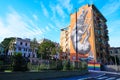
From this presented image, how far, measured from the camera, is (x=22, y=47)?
71.5 metres

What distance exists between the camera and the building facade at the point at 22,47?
66.2 m

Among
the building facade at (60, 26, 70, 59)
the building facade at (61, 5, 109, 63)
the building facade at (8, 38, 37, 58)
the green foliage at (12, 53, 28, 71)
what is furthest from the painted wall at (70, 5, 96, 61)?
the green foliage at (12, 53, 28, 71)

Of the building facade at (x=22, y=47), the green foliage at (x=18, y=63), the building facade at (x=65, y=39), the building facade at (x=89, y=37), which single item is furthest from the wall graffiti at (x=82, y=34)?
the green foliage at (x=18, y=63)

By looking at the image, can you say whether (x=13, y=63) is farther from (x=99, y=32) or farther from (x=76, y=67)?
(x=99, y=32)

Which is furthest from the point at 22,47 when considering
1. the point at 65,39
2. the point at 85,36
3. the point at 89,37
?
the point at 89,37

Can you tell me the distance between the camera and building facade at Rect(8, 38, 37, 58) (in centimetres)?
6616

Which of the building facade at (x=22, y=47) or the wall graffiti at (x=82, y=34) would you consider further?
the building facade at (x=22, y=47)

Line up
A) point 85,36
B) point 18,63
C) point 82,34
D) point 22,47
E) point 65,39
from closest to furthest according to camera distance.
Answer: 1. point 18,63
2. point 85,36
3. point 82,34
4. point 22,47
5. point 65,39

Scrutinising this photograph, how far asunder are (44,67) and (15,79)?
243 inches

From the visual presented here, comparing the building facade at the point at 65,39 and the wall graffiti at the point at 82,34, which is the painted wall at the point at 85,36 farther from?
the building facade at the point at 65,39

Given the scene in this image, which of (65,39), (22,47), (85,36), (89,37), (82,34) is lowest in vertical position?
(22,47)

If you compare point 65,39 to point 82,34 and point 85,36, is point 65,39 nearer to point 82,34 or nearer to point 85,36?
point 82,34

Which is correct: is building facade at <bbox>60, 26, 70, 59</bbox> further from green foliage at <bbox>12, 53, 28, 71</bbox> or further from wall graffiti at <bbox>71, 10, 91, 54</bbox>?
green foliage at <bbox>12, 53, 28, 71</bbox>

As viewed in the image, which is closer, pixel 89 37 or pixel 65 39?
pixel 89 37
